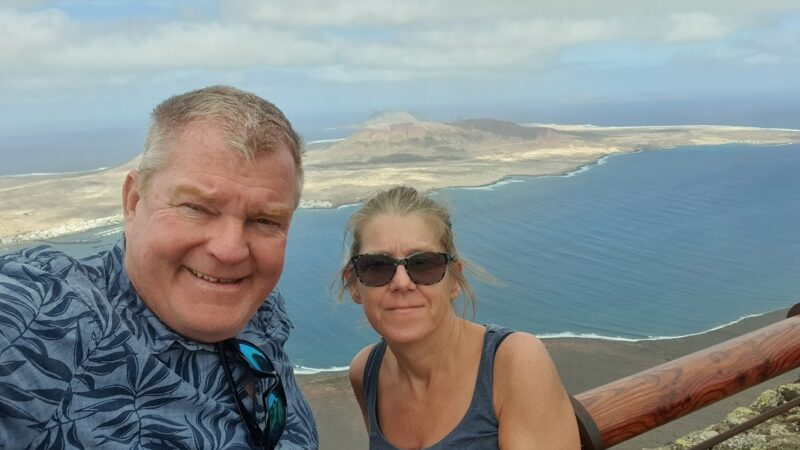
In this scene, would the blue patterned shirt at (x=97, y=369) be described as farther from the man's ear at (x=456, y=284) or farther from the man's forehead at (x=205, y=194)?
the man's ear at (x=456, y=284)

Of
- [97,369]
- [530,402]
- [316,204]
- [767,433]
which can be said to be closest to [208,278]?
[97,369]

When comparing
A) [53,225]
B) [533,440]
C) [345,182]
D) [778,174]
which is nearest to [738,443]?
[533,440]

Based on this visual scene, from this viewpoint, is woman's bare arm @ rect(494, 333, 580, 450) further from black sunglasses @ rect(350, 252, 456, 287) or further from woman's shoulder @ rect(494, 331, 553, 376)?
black sunglasses @ rect(350, 252, 456, 287)

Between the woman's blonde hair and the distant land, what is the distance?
1146 inches

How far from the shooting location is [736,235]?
4119 centimetres

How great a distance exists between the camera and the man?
1335 mm

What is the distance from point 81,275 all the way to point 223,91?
21.9 inches

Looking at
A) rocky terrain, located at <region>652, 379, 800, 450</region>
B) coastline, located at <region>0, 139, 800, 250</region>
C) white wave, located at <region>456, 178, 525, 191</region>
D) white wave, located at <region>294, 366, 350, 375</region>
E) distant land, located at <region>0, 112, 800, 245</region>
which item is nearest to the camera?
rocky terrain, located at <region>652, 379, 800, 450</region>

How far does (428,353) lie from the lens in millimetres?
2090

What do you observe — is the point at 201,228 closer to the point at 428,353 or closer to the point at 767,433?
the point at 428,353

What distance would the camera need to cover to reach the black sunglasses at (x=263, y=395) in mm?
1673

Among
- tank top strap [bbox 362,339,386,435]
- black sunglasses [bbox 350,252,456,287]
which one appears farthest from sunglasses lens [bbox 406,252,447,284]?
tank top strap [bbox 362,339,386,435]

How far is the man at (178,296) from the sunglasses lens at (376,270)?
43 centimetres

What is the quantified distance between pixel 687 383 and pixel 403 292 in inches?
34.8
